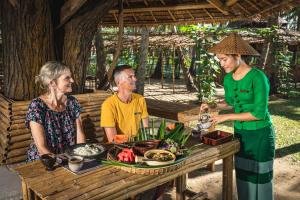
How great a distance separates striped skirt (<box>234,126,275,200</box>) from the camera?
3471 millimetres

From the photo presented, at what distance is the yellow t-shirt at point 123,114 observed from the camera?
3588 mm

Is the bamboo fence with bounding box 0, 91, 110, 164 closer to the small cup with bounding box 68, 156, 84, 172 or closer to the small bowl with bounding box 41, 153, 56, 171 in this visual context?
the small bowl with bounding box 41, 153, 56, 171

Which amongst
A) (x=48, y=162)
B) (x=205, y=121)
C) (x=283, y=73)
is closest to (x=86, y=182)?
(x=48, y=162)

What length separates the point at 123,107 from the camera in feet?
12.2

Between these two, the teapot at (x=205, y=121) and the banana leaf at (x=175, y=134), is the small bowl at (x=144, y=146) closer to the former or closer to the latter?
the banana leaf at (x=175, y=134)

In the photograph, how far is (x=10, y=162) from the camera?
3689mm

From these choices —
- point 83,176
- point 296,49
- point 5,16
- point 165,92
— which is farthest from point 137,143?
point 296,49

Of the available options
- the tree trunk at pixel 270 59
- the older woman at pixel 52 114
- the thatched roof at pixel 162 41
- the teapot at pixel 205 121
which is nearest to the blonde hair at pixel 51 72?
the older woman at pixel 52 114

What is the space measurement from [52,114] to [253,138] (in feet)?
7.29

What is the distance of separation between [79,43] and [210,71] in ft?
26.5

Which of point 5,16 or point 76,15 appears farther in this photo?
point 76,15

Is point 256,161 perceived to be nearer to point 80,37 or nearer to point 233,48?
point 233,48

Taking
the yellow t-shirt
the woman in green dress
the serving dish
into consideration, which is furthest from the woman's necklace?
the woman in green dress

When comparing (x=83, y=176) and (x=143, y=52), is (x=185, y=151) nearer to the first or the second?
(x=83, y=176)
